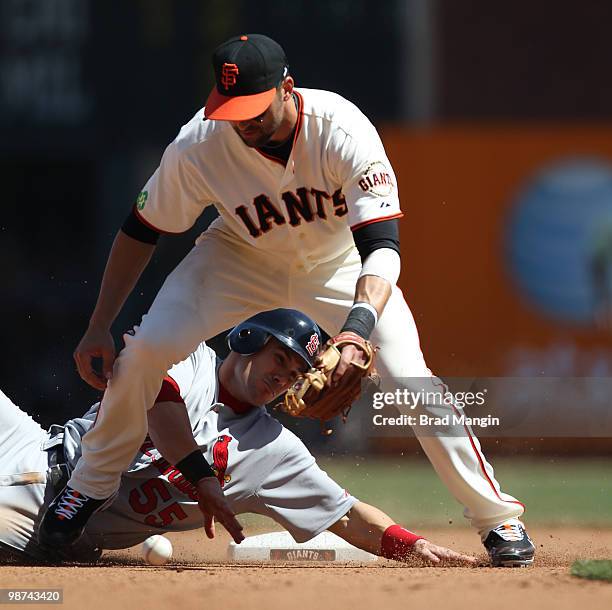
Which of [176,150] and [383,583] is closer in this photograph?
[383,583]

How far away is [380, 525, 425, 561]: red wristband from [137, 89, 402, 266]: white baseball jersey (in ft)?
3.24

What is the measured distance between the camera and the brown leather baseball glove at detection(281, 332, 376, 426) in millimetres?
3818

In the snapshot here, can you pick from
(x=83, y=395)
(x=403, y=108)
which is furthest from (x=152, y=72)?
(x=83, y=395)

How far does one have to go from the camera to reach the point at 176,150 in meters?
4.49

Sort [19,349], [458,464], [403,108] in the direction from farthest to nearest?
[403,108]
[19,349]
[458,464]

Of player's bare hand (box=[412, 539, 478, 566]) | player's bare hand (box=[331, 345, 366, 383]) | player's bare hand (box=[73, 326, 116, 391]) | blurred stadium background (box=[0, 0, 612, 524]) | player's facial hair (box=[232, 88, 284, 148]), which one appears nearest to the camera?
player's bare hand (box=[331, 345, 366, 383])

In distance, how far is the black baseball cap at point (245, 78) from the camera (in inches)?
162

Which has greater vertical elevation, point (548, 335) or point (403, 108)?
point (403, 108)

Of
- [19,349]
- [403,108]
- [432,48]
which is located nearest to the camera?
[19,349]

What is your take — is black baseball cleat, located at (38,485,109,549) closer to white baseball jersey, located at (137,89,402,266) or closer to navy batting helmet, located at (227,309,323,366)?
navy batting helmet, located at (227,309,323,366)

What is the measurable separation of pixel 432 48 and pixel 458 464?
10406 millimetres

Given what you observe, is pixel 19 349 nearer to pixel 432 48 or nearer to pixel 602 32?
pixel 432 48

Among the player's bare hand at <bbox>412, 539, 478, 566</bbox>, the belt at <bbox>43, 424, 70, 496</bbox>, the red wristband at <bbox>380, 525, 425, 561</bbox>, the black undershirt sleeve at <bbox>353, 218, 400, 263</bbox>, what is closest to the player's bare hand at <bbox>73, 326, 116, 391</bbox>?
the belt at <bbox>43, 424, 70, 496</bbox>

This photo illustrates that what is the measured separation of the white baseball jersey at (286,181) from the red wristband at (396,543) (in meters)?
0.99
